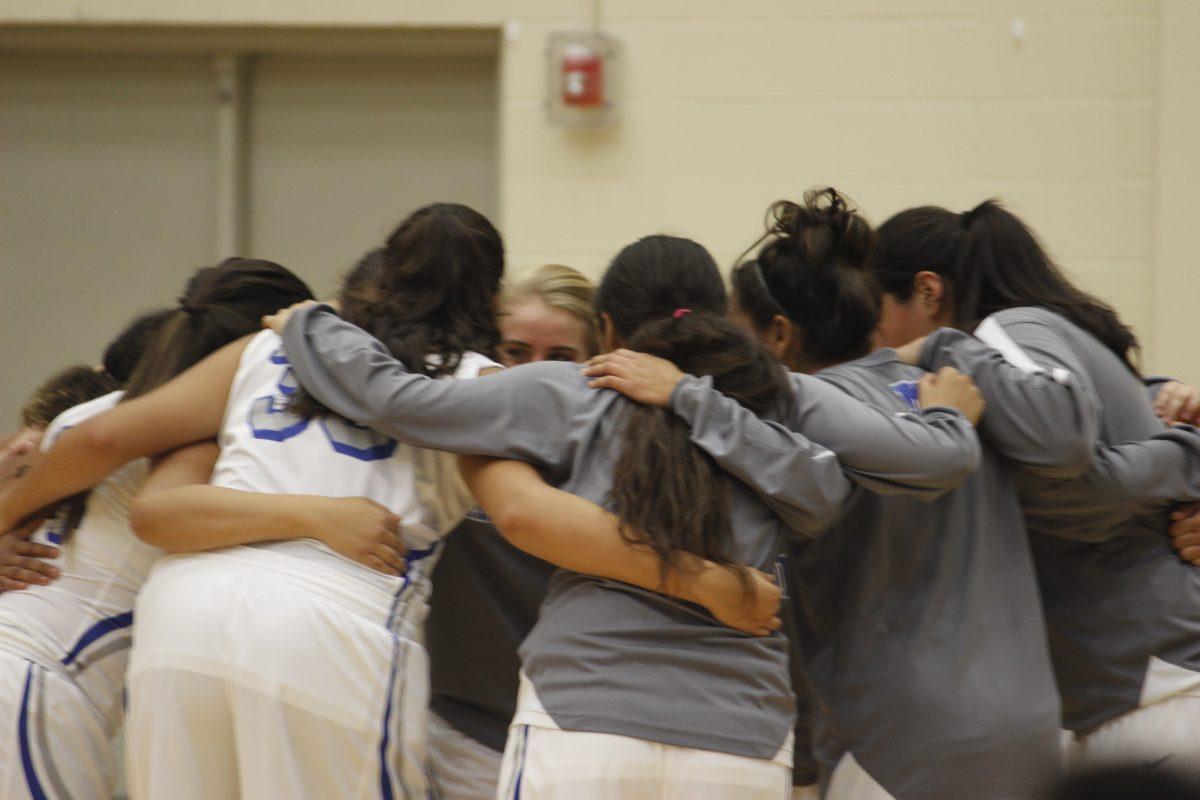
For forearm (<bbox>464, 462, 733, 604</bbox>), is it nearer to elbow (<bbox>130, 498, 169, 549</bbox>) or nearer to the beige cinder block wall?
elbow (<bbox>130, 498, 169, 549</bbox>)

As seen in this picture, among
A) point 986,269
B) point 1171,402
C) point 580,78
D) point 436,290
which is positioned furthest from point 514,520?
point 580,78

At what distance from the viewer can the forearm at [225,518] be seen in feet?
6.30

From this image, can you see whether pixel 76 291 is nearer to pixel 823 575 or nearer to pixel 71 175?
pixel 71 175

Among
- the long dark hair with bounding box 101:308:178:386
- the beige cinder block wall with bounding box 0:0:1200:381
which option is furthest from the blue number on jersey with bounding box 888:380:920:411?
the beige cinder block wall with bounding box 0:0:1200:381

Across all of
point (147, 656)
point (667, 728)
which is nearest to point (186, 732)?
point (147, 656)

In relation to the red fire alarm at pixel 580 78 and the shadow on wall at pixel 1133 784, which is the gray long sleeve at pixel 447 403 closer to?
the shadow on wall at pixel 1133 784

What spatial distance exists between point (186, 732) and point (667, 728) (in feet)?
2.35

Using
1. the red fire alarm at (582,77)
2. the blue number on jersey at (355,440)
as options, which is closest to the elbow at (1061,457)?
the blue number on jersey at (355,440)

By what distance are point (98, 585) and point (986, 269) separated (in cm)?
162

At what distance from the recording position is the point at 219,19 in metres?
4.07

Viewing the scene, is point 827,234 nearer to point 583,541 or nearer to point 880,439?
point 880,439

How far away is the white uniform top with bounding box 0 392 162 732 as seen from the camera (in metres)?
2.22

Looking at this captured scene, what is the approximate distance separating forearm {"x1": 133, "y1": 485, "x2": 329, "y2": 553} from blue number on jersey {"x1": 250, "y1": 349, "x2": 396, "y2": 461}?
3.7 inches

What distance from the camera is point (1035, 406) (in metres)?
1.96
